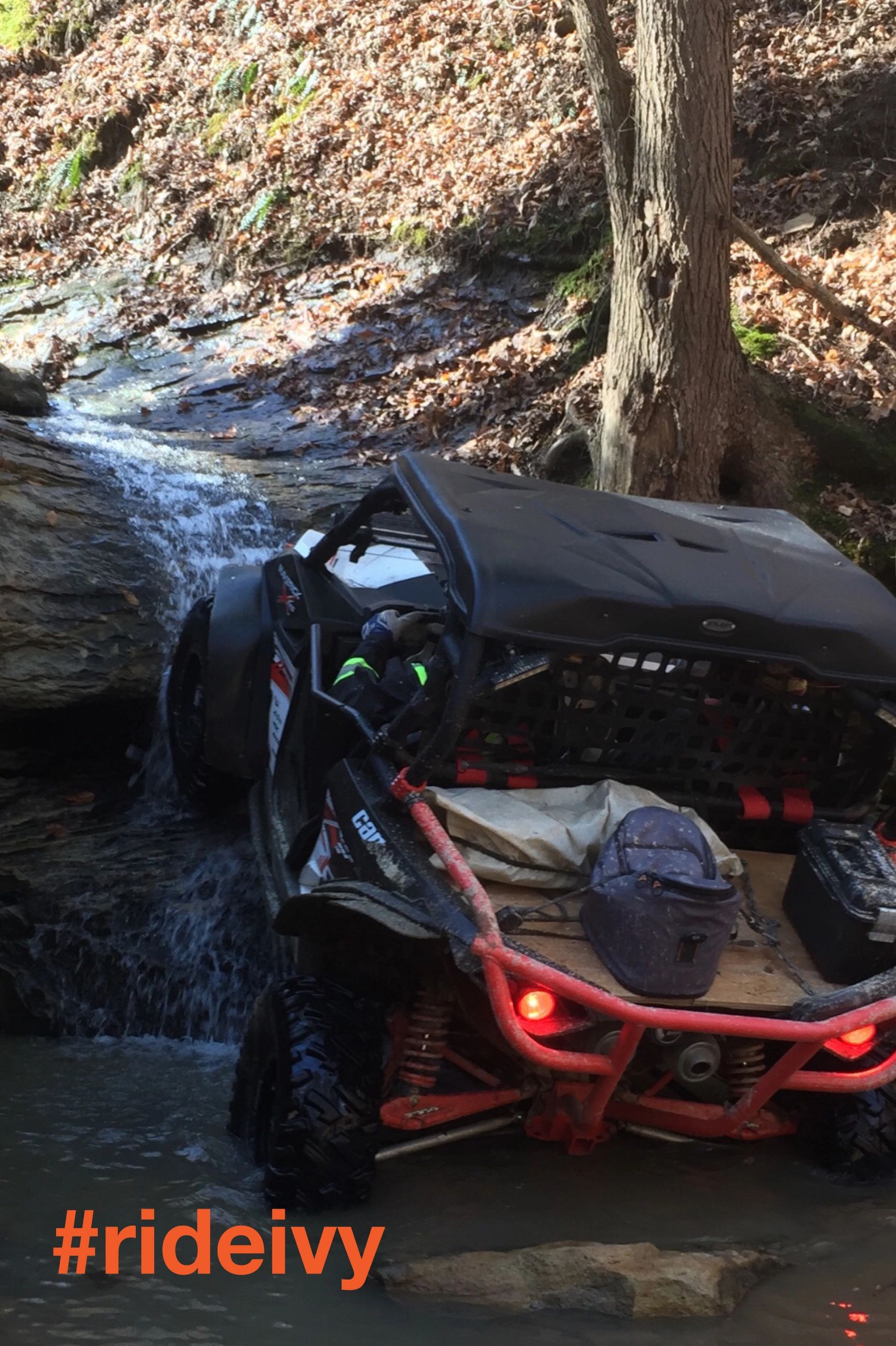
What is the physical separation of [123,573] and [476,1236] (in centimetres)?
475

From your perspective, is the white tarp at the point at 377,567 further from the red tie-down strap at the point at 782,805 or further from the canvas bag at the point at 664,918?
the canvas bag at the point at 664,918

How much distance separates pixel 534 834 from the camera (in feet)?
11.5

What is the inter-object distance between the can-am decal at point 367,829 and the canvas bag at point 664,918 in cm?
69

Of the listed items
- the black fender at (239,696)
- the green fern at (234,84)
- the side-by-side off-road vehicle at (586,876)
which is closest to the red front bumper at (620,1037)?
the side-by-side off-road vehicle at (586,876)

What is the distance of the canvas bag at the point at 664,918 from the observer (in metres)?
3.12

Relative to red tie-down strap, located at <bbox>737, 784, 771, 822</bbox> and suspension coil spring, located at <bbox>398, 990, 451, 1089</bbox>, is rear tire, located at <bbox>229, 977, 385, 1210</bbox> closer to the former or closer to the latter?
suspension coil spring, located at <bbox>398, 990, 451, 1089</bbox>

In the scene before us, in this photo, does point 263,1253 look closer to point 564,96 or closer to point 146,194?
point 564,96

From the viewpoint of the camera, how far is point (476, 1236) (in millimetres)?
3297

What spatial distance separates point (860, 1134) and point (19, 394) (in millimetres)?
8209

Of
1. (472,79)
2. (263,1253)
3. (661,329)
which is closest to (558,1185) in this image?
(263,1253)

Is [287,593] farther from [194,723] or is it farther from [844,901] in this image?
[844,901]

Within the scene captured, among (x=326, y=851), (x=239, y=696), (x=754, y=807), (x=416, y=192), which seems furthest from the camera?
(x=416, y=192)

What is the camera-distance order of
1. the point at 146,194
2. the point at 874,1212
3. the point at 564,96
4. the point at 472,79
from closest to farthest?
1. the point at 874,1212
2. the point at 564,96
3. the point at 472,79
4. the point at 146,194

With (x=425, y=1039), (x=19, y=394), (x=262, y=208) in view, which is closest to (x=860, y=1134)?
(x=425, y=1039)
